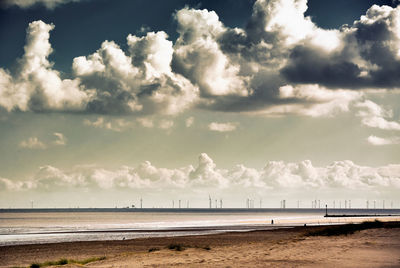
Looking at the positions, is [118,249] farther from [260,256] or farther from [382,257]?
[382,257]

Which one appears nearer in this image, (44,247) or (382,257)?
(382,257)

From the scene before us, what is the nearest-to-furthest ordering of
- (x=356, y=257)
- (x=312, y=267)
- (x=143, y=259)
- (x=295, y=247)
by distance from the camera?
(x=312, y=267)
(x=356, y=257)
(x=143, y=259)
(x=295, y=247)

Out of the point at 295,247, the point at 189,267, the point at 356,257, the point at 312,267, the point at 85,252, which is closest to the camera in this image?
the point at 312,267

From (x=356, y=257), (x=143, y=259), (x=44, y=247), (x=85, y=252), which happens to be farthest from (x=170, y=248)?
(x=44, y=247)

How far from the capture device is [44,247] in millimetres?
49469

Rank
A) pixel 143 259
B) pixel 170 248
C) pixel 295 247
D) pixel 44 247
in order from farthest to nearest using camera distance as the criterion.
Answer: pixel 44 247 → pixel 170 248 → pixel 295 247 → pixel 143 259

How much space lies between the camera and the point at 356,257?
84.0ft

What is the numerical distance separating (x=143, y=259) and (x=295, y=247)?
10.4 m

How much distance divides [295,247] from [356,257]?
6.77 meters

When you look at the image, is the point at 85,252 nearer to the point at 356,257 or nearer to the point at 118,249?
the point at 118,249

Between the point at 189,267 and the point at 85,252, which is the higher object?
the point at 189,267

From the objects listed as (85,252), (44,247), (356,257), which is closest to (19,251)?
(44,247)

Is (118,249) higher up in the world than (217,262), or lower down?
lower down

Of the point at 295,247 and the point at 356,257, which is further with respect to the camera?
the point at 295,247
